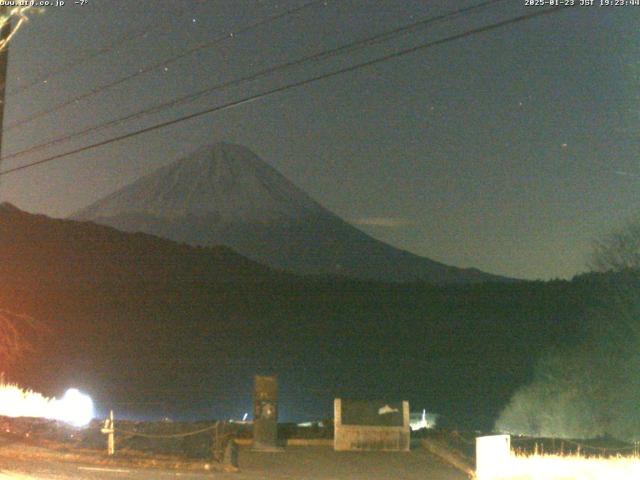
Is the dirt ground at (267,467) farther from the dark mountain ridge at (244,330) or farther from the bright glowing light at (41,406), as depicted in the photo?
the dark mountain ridge at (244,330)

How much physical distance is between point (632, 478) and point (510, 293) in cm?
10707

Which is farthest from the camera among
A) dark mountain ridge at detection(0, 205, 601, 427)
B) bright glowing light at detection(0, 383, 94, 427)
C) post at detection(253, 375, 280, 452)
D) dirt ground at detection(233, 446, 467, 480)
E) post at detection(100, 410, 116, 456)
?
dark mountain ridge at detection(0, 205, 601, 427)

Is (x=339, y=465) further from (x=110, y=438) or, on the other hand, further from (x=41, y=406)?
(x=41, y=406)

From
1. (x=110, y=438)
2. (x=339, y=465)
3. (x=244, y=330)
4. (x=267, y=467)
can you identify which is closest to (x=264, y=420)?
(x=267, y=467)

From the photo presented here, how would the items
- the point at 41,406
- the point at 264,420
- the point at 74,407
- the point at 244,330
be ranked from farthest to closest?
the point at 244,330 < the point at 41,406 < the point at 74,407 < the point at 264,420

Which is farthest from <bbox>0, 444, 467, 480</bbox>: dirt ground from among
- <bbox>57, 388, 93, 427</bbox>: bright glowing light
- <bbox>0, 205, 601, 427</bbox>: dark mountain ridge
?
<bbox>0, 205, 601, 427</bbox>: dark mountain ridge

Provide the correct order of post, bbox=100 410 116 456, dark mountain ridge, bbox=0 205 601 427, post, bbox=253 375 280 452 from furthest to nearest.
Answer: dark mountain ridge, bbox=0 205 601 427 → post, bbox=253 375 280 452 → post, bbox=100 410 116 456

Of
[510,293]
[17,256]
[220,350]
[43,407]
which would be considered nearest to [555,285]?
[510,293]

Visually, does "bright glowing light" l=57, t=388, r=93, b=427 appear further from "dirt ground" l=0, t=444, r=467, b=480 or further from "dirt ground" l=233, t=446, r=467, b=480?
"dirt ground" l=233, t=446, r=467, b=480

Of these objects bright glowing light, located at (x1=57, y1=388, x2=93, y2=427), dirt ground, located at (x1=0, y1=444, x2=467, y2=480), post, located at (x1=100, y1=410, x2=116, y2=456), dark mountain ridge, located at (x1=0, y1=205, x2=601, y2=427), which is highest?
dark mountain ridge, located at (x1=0, y1=205, x2=601, y2=427)

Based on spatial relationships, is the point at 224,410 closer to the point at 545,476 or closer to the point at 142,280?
the point at 545,476

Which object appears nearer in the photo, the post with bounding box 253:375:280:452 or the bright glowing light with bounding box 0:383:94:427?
the post with bounding box 253:375:280:452

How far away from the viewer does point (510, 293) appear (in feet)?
400

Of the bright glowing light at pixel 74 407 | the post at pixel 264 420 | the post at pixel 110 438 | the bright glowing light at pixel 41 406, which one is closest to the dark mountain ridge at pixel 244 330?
the bright glowing light at pixel 41 406
